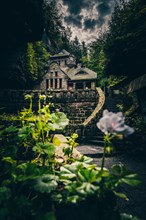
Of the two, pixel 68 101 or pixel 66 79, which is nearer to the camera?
pixel 68 101

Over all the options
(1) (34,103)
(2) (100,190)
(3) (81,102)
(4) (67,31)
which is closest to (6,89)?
(1) (34,103)

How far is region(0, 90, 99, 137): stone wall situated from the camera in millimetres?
18703

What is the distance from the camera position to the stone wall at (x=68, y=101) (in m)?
18.7

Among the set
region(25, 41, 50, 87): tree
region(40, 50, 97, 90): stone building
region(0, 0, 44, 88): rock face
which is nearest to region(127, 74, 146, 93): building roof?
region(0, 0, 44, 88): rock face

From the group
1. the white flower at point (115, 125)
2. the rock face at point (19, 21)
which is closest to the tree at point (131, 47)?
the rock face at point (19, 21)

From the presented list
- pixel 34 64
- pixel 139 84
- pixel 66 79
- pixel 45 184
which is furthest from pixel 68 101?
pixel 45 184

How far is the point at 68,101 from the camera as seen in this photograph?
19328 mm

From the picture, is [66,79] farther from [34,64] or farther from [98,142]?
[98,142]

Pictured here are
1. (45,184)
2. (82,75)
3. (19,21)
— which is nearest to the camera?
(45,184)

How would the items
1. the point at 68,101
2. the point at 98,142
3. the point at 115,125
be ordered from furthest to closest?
the point at 68,101, the point at 98,142, the point at 115,125

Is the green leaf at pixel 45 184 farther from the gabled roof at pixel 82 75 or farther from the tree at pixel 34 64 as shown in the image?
the gabled roof at pixel 82 75

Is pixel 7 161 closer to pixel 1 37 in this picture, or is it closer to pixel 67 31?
pixel 1 37

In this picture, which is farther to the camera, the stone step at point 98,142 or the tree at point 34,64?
the tree at point 34,64

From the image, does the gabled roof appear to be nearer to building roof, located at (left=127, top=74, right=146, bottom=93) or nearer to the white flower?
building roof, located at (left=127, top=74, right=146, bottom=93)
